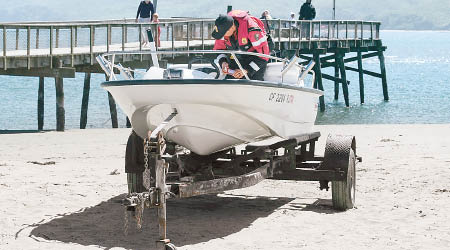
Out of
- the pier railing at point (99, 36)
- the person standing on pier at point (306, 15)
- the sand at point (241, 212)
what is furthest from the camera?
the person standing on pier at point (306, 15)

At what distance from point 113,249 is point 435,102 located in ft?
157

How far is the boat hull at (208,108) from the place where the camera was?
9547mm

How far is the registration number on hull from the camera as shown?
10.3 metres

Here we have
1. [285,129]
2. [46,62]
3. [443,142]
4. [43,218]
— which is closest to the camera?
[43,218]

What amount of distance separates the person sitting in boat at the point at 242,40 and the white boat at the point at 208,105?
226 mm

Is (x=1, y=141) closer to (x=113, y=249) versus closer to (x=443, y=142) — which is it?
(x=443, y=142)

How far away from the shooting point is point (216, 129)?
33.1 ft

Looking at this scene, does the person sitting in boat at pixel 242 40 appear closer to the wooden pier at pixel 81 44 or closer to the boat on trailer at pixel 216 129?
the boat on trailer at pixel 216 129

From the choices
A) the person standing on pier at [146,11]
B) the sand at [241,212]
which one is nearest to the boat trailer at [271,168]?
the sand at [241,212]

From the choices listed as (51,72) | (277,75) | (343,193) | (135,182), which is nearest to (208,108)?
(277,75)

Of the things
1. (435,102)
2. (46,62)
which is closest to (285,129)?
(46,62)

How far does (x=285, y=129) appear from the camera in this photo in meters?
11.0

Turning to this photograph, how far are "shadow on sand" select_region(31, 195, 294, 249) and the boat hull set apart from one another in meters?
0.78

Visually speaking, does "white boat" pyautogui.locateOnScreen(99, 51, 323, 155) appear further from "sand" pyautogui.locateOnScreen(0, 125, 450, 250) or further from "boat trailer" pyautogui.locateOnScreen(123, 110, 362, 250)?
"sand" pyautogui.locateOnScreen(0, 125, 450, 250)
